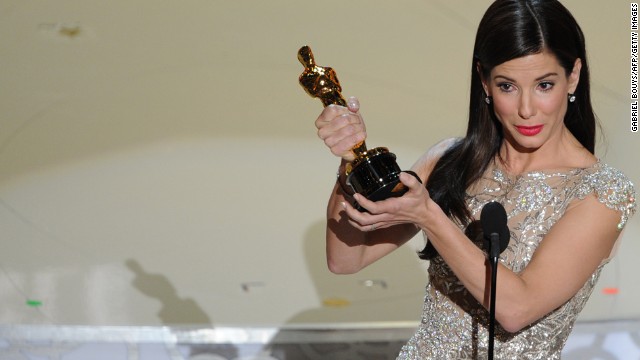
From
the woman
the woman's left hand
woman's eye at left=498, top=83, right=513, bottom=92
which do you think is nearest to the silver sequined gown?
the woman

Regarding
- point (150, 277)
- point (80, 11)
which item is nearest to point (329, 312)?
point (150, 277)

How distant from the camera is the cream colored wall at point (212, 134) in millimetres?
3826

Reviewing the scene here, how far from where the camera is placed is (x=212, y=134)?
12.9ft

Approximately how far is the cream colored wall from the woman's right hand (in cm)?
203

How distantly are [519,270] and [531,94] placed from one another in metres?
0.32

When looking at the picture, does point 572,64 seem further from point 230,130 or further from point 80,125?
point 80,125

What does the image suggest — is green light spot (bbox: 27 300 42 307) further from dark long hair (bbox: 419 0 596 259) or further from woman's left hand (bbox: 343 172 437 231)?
woman's left hand (bbox: 343 172 437 231)

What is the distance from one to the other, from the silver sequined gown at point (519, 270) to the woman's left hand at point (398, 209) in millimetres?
307

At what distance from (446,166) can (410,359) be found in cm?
39

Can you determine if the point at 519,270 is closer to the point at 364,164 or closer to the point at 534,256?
the point at 534,256

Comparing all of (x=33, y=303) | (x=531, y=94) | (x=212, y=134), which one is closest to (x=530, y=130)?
(x=531, y=94)

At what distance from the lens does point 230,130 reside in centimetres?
394

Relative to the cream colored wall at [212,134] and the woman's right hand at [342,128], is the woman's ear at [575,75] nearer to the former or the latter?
the woman's right hand at [342,128]

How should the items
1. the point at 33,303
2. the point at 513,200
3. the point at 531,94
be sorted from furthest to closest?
the point at 33,303 → the point at 513,200 → the point at 531,94
